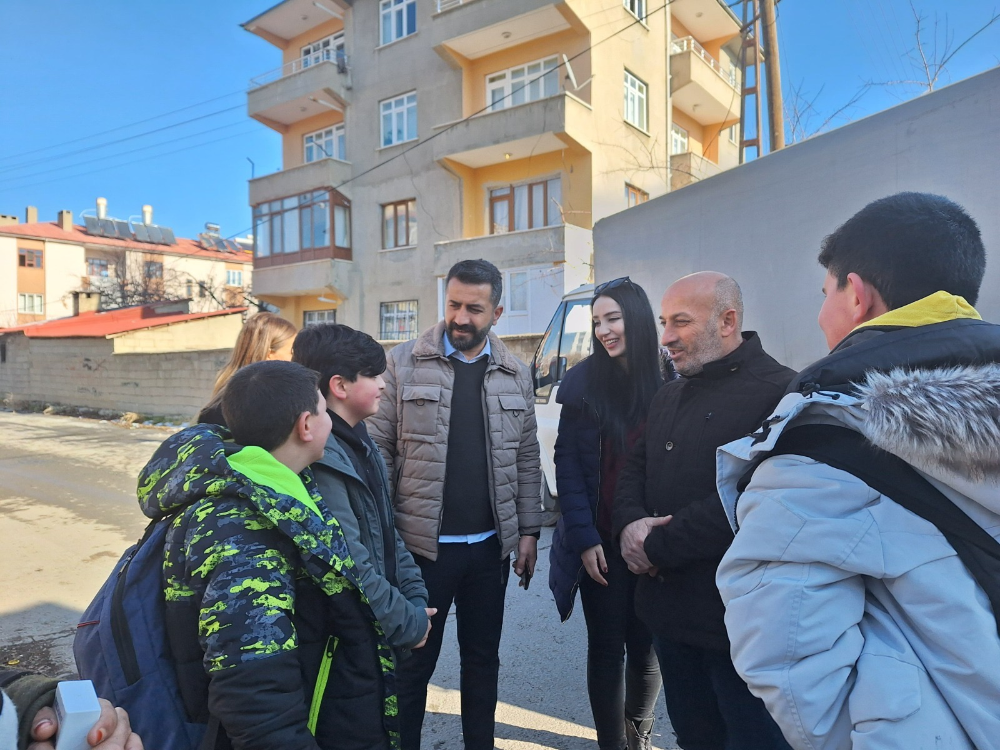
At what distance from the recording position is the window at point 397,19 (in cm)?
1936

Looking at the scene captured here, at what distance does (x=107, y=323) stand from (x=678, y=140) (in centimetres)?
2178

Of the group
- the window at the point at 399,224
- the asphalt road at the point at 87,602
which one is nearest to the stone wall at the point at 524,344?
the asphalt road at the point at 87,602

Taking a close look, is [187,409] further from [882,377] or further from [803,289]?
[882,377]

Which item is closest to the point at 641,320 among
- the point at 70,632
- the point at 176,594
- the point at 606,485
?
the point at 606,485

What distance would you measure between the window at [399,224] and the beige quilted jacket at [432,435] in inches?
691

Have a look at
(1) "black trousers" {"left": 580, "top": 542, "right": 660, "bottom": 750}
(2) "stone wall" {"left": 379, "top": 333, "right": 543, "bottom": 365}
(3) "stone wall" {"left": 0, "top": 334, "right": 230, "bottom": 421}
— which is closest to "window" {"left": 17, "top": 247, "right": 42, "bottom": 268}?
(3) "stone wall" {"left": 0, "top": 334, "right": 230, "bottom": 421}

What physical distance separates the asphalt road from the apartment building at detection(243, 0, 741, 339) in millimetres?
11524

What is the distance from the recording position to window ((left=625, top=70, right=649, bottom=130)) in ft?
58.9

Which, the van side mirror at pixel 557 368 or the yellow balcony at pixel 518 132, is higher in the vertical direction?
the yellow balcony at pixel 518 132

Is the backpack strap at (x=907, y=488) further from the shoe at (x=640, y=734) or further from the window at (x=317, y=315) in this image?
the window at (x=317, y=315)

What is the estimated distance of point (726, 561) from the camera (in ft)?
4.00

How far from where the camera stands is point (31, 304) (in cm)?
4166

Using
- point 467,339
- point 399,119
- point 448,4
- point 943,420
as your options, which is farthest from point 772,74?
point 399,119

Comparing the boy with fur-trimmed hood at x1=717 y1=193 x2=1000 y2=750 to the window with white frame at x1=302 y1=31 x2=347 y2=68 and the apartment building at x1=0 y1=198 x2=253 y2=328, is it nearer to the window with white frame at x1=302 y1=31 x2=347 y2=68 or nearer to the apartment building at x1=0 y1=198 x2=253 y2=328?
the window with white frame at x1=302 y1=31 x2=347 y2=68
